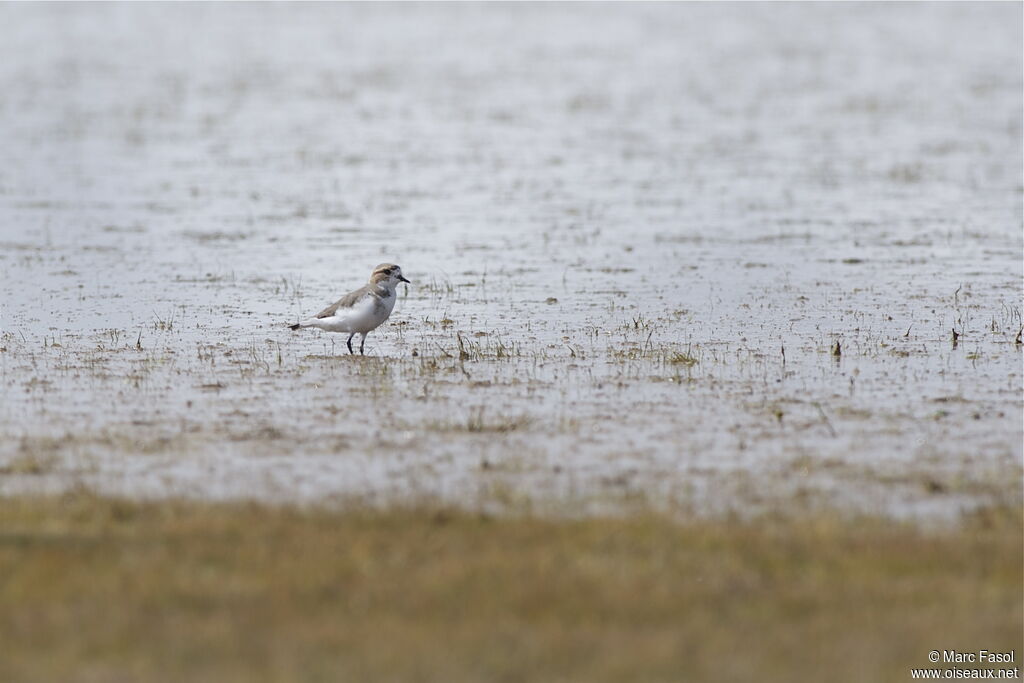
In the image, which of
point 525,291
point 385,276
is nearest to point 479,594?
point 385,276

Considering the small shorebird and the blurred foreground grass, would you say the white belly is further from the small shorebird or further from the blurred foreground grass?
the blurred foreground grass

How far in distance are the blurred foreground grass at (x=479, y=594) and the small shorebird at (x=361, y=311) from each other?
20.0 ft

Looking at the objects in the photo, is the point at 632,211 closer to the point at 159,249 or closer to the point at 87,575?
the point at 159,249

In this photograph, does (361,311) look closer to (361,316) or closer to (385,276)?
(361,316)

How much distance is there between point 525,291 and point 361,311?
5141mm

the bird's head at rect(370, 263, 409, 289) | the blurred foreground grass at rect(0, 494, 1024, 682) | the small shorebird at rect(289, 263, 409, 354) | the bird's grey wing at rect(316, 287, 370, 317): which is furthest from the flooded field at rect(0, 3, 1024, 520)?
the blurred foreground grass at rect(0, 494, 1024, 682)

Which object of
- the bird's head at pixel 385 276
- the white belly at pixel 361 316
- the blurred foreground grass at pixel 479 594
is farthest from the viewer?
the bird's head at pixel 385 276

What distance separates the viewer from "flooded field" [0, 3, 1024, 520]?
1323 cm

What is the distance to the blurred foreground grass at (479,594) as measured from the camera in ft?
28.8

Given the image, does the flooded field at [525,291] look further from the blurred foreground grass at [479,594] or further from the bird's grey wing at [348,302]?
the blurred foreground grass at [479,594]

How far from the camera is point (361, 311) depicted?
17578mm

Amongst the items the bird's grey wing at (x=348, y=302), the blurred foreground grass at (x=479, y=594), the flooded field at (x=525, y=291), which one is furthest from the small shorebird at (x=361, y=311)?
the blurred foreground grass at (x=479, y=594)

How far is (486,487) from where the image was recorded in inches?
489

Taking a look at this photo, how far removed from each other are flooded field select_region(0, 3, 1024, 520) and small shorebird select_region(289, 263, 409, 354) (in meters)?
0.40
